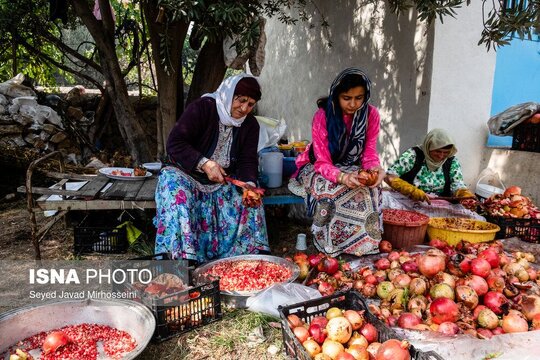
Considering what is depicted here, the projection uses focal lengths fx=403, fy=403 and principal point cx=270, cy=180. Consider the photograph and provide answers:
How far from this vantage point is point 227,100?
3217 millimetres

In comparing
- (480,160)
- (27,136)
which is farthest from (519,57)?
(27,136)

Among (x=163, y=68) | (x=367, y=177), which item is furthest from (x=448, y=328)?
(x=163, y=68)

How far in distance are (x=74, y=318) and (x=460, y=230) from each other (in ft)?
9.55

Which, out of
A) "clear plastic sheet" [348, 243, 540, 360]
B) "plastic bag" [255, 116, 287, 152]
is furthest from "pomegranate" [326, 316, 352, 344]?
"plastic bag" [255, 116, 287, 152]

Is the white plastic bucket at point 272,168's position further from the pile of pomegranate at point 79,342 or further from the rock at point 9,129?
the rock at point 9,129

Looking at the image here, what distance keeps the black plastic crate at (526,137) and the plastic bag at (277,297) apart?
3.21 metres

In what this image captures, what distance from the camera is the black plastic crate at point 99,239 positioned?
379cm

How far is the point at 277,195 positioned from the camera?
3.92 metres

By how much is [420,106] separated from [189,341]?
10.6ft

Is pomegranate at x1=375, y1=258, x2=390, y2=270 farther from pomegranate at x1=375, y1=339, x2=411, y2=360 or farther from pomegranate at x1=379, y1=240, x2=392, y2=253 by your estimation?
pomegranate at x1=375, y1=339, x2=411, y2=360

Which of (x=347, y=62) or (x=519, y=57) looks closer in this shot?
(x=519, y=57)

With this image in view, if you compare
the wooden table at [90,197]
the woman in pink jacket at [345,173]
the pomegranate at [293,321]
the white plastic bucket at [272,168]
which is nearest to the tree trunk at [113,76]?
the wooden table at [90,197]

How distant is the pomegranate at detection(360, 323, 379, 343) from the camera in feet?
6.47

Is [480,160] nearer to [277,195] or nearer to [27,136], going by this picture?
[277,195]
